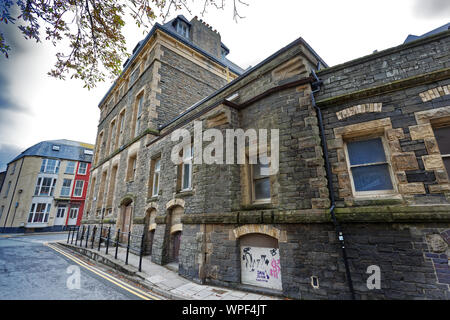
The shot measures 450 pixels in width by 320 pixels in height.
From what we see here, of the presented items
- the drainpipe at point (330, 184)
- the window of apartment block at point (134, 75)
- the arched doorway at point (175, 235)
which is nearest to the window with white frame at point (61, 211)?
the window of apartment block at point (134, 75)

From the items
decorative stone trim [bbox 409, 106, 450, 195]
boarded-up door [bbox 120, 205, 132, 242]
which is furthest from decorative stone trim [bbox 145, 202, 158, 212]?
decorative stone trim [bbox 409, 106, 450, 195]

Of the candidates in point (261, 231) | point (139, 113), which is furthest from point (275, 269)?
point (139, 113)

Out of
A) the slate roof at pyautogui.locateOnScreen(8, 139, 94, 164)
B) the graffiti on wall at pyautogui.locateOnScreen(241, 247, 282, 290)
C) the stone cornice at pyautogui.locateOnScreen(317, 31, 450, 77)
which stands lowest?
the graffiti on wall at pyautogui.locateOnScreen(241, 247, 282, 290)

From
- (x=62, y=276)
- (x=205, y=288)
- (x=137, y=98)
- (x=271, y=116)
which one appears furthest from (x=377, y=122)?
(x=137, y=98)

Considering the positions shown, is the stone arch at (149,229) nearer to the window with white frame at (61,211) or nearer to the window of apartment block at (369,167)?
the window of apartment block at (369,167)

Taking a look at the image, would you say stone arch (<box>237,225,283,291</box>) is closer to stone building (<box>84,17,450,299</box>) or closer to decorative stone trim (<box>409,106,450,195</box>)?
stone building (<box>84,17,450,299</box>)

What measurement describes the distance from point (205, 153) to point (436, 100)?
599 cm

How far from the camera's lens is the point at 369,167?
4668mm

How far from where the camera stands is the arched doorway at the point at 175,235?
7.82 metres

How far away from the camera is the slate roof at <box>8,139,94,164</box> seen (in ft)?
90.3

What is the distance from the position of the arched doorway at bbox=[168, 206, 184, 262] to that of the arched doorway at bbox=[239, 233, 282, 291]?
3130mm

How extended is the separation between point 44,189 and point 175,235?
2854 centimetres
